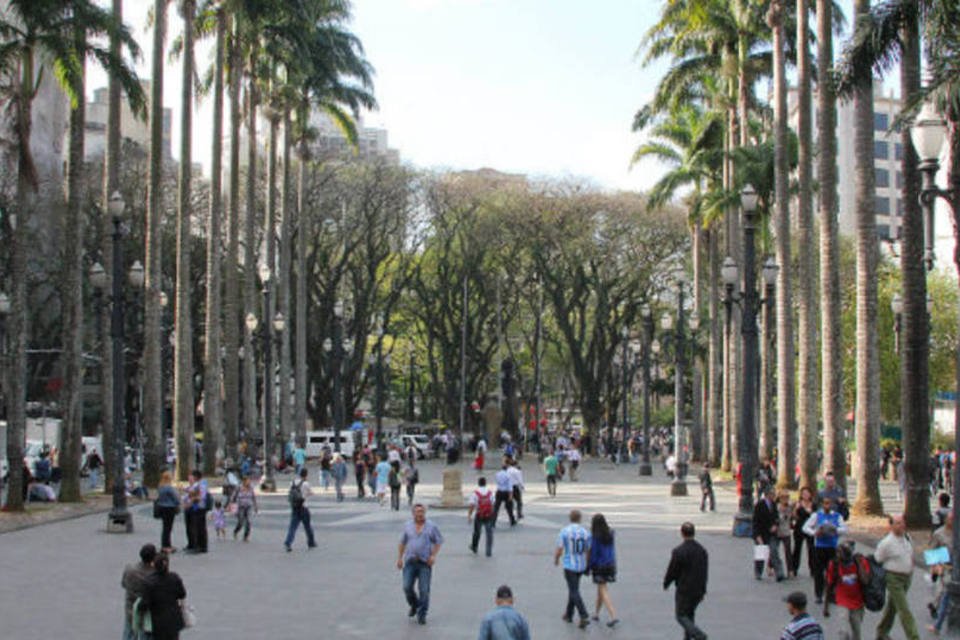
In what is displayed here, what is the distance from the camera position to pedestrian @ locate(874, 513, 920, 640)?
1246 centimetres

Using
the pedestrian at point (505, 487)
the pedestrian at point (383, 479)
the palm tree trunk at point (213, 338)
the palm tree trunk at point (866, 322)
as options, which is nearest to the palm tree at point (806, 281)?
the palm tree trunk at point (866, 322)

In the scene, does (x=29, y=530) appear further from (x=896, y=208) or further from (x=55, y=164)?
(x=896, y=208)

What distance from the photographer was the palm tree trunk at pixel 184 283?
123 ft

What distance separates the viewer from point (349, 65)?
55156 millimetres

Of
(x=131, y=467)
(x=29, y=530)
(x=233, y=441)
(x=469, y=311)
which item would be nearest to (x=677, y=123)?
(x=469, y=311)

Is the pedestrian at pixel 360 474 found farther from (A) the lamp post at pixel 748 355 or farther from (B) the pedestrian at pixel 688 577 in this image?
(B) the pedestrian at pixel 688 577

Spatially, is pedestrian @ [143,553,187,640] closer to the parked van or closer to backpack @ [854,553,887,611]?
backpack @ [854,553,887,611]

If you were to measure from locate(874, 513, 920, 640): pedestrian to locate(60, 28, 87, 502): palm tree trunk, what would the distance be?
22.0 meters

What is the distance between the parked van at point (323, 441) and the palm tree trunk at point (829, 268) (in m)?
34.9

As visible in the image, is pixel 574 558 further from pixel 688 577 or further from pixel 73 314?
pixel 73 314

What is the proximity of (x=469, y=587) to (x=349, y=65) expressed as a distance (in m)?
41.3

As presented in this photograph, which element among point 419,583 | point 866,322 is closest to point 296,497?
point 419,583

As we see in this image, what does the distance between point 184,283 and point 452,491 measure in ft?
39.6

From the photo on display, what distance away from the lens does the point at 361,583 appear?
17312mm
